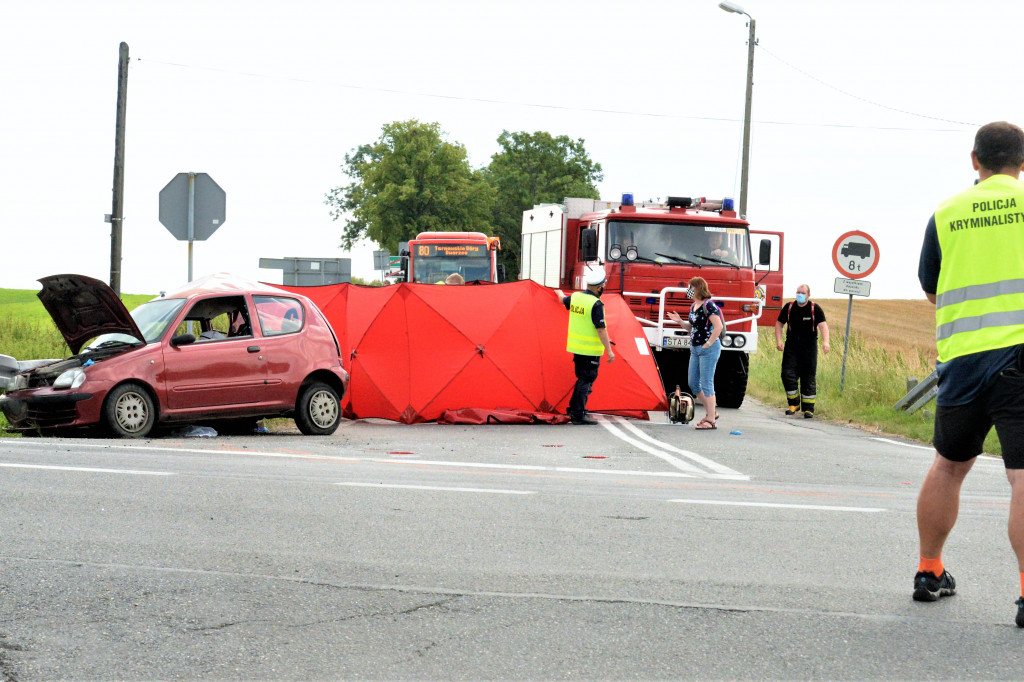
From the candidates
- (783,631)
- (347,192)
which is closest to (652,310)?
(783,631)

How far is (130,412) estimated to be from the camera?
39.6 feet

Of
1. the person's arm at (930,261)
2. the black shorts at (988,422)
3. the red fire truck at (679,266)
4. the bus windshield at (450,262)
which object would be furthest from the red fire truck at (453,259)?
the black shorts at (988,422)

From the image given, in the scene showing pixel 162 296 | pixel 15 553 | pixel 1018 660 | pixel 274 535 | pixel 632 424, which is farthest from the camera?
pixel 632 424

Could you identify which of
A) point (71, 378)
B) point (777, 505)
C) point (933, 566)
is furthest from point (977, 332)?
point (71, 378)

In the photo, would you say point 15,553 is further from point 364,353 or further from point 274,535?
point 364,353

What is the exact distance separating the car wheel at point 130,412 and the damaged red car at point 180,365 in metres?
0.01

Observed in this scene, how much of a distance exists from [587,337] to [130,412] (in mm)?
5707

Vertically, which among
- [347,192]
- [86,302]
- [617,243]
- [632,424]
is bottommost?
[632,424]

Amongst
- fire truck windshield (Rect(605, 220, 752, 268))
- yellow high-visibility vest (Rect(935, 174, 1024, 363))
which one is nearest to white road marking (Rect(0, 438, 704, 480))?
yellow high-visibility vest (Rect(935, 174, 1024, 363))

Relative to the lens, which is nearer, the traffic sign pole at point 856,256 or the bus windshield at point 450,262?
the traffic sign pole at point 856,256

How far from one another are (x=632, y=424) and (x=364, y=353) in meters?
3.69

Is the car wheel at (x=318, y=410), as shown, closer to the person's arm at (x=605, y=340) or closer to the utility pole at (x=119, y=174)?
the person's arm at (x=605, y=340)

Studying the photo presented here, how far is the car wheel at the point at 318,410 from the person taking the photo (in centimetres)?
1330

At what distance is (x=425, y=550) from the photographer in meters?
6.03
